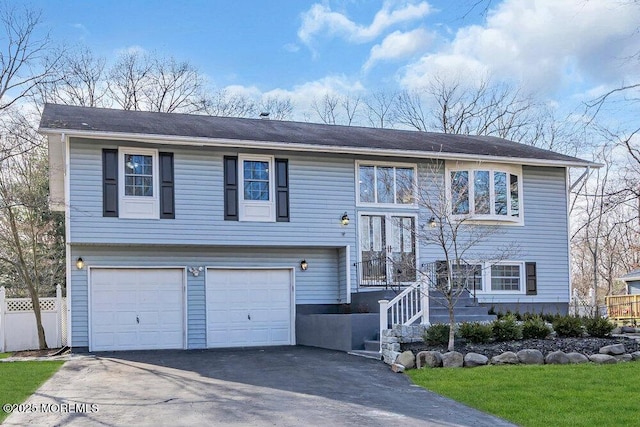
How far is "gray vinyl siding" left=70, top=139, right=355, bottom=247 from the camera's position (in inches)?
595

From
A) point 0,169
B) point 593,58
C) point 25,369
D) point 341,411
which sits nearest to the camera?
point 593,58

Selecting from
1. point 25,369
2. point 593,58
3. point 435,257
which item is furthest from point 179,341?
point 593,58

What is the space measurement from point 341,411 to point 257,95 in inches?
1056

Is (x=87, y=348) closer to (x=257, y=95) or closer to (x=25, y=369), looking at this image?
(x=25, y=369)

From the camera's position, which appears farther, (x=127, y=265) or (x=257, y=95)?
(x=257, y=95)

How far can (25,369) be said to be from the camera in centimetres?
1242

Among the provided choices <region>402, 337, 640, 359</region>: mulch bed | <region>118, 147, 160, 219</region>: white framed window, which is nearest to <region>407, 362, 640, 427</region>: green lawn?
<region>402, 337, 640, 359</region>: mulch bed

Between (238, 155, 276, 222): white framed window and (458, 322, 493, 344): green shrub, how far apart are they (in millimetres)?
5499

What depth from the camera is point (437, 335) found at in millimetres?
13383

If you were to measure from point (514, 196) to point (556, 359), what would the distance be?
7116 millimetres

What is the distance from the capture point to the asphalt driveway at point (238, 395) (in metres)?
8.32

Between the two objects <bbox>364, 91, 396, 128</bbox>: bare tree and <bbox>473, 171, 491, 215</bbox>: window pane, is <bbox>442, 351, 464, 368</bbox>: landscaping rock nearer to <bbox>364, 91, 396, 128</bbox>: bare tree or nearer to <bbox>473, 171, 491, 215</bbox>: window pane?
<bbox>473, 171, 491, 215</bbox>: window pane

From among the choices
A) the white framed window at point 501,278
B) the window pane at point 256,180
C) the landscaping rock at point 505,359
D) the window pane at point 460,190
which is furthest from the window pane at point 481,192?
the landscaping rock at point 505,359

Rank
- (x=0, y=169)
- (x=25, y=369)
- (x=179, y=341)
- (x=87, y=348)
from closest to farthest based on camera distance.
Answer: (x=25, y=369) → (x=87, y=348) → (x=179, y=341) → (x=0, y=169)
